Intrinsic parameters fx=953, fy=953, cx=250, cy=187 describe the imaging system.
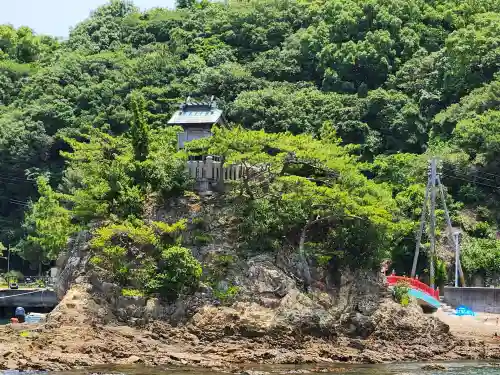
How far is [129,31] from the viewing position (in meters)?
96.4

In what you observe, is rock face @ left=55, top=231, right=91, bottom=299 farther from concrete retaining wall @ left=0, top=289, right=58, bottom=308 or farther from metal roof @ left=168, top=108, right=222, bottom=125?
concrete retaining wall @ left=0, top=289, right=58, bottom=308

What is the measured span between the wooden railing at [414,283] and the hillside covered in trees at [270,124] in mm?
2020

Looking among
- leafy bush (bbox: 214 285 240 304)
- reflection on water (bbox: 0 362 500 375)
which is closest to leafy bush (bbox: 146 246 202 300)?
leafy bush (bbox: 214 285 240 304)

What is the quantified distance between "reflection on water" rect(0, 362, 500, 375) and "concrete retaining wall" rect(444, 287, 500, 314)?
12.7 meters

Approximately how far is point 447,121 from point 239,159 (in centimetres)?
2810

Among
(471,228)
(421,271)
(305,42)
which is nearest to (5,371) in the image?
(421,271)

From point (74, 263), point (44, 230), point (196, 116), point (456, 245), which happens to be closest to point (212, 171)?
point (196, 116)

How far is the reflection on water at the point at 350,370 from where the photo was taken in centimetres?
3244

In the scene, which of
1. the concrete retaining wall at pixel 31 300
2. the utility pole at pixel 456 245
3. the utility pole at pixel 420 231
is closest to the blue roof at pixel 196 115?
the utility pole at pixel 420 231

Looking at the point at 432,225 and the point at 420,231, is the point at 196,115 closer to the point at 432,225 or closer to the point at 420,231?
the point at 420,231

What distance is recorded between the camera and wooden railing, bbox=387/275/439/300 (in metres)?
44.8

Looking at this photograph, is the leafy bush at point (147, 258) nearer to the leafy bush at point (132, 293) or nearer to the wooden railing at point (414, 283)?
the leafy bush at point (132, 293)

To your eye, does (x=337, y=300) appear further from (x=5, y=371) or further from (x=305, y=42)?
(x=305, y=42)

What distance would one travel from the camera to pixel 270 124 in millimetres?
69188
